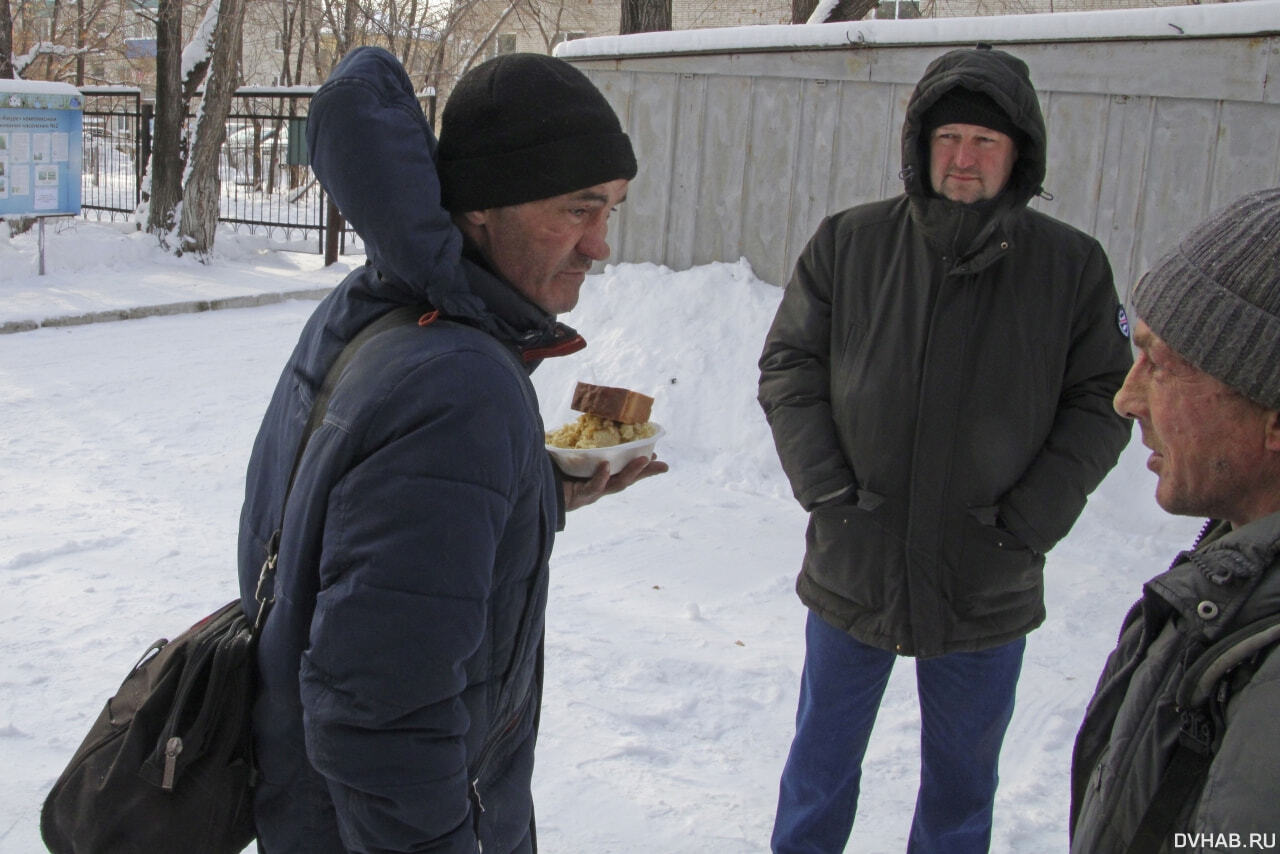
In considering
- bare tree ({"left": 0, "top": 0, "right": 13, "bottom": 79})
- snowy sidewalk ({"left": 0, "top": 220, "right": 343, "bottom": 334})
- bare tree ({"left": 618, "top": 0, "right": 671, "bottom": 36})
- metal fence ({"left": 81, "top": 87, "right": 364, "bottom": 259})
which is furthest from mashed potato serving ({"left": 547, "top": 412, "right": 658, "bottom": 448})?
bare tree ({"left": 0, "top": 0, "right": 13, "bottom": 79})

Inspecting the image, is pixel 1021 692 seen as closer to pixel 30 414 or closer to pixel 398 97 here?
pixel 398 97

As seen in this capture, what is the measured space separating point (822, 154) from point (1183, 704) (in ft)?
21.8

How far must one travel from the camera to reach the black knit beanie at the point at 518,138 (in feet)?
5.99

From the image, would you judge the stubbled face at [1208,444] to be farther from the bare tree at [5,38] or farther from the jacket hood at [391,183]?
the bare tree at [5,38]

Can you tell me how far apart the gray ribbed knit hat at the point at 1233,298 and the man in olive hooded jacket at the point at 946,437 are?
1.40 m

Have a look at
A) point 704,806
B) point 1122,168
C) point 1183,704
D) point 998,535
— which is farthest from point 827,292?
point 1122,168

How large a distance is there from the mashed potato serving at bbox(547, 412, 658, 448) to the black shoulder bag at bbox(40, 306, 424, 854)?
2.97ft

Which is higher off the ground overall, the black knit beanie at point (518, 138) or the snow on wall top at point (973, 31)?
the snow on wall top at point (973, 31)

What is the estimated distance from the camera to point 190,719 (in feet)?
5.80

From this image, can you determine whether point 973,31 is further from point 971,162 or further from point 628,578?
point 971,162

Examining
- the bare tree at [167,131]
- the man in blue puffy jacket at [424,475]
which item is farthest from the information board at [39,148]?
the man in blue puffy jacket at [424,475]

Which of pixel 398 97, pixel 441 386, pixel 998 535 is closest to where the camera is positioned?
pixel 441 386

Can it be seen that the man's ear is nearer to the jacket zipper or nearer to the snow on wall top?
the jacket zipper

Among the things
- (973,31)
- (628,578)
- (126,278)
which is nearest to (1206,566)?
(628,578)
